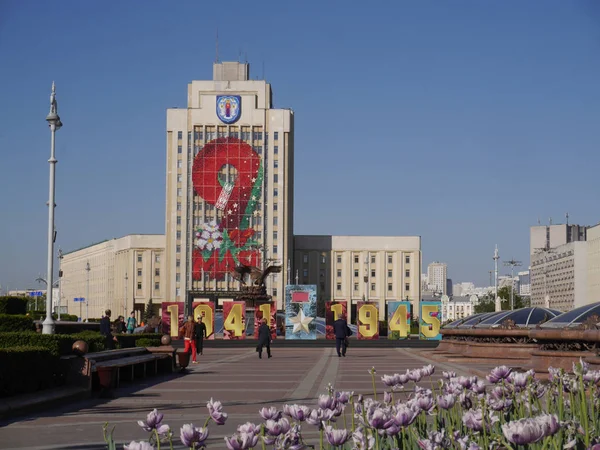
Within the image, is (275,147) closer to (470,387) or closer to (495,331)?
(495,331)

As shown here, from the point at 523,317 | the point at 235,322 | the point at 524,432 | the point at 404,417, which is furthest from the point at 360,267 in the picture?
A: the point at 524,432

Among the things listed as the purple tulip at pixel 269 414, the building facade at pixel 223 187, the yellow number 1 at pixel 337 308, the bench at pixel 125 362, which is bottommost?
the bench at pixel 125 362

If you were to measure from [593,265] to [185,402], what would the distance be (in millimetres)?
119415

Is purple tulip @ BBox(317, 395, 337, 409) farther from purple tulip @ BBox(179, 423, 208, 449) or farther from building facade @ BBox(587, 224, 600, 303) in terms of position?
building facade @ BBox(587, 224, 600, 303)

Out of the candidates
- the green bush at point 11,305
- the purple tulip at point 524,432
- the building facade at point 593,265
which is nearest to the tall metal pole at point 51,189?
the green bush at point 11,305

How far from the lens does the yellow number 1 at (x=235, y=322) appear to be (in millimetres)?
51219

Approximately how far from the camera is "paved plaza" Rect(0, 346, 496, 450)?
10.9 meters

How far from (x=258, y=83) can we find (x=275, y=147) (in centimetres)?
773

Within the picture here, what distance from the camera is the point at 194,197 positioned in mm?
114250

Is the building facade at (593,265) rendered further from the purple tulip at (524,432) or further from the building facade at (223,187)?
the purple tulip at (524,432)

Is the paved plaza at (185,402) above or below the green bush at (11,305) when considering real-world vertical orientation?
below

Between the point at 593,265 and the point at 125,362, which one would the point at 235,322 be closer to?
the point at 125,362

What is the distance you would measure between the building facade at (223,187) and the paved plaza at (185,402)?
8689 cm

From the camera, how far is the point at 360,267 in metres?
127
